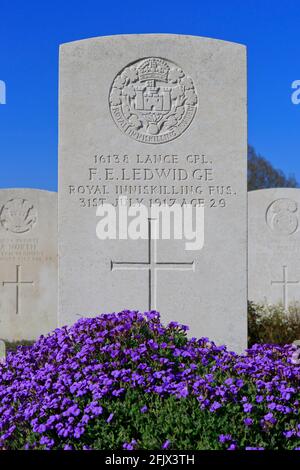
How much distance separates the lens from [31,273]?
9.09m

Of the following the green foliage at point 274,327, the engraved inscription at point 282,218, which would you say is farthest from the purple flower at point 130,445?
the engraved inscription at point 282,218

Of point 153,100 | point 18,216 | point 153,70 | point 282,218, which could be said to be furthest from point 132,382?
point 282,218

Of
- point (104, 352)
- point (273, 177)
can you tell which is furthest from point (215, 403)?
point (273, 177)

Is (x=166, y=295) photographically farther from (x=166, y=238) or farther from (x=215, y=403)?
(x=215, y=403)

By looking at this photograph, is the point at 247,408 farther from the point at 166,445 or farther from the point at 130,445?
the point at 130,445

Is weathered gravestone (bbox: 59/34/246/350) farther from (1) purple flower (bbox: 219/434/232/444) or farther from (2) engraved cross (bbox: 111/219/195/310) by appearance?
(1) purple flower (bbox: 219/434/232/444)

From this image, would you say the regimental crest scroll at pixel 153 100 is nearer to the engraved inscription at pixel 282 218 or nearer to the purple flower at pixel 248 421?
the purple flower at pixel 248 421

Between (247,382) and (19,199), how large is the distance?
6.73 metres

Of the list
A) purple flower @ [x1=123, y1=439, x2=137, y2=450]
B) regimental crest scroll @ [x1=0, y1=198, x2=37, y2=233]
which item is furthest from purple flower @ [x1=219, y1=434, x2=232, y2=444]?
regimental crest scroll @ [x1=0, y1=198, x2=37, y2=233]

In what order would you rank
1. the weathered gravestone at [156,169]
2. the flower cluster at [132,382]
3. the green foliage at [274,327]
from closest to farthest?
the flower cluster at [132,382], the weathered gravestone at [156,169], the green foliage at [274,327]

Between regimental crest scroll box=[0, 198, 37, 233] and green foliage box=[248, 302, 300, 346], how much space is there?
3558mm

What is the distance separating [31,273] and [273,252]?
3870mm

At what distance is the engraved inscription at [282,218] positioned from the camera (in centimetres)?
974

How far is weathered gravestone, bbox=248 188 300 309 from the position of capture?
964 centimetres
